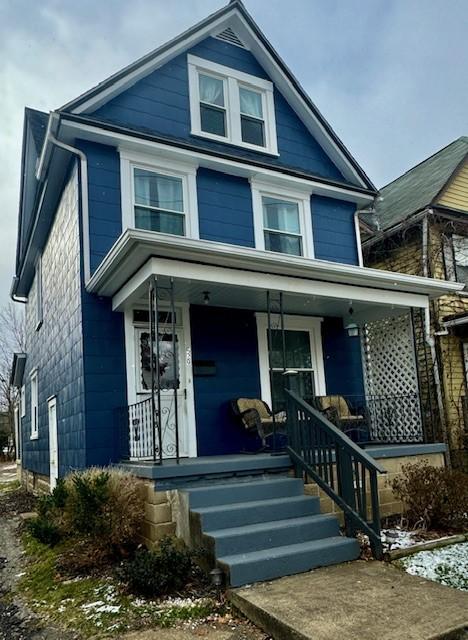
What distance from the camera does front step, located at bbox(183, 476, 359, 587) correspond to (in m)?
4.71

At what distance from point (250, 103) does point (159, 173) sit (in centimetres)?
272

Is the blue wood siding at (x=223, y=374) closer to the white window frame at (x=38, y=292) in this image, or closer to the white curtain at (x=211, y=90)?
the white curtain at (x=211, y=90)

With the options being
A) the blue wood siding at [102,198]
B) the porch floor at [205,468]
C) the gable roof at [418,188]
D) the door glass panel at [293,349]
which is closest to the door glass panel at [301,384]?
the door glass panel at [293,349]

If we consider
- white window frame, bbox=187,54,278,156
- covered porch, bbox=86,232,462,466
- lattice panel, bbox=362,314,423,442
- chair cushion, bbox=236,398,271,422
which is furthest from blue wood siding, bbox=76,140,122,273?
lattice panel, bbox=362,314,423,442

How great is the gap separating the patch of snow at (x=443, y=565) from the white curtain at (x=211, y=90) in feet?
25.9

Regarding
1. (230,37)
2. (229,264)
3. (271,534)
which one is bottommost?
(271,534)

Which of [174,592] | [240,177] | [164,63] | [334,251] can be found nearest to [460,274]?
[334,251]

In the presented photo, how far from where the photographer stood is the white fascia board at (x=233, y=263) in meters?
6.04

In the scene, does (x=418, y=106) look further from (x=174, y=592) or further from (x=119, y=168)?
(x=174, y=592)

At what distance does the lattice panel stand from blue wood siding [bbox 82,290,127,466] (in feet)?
14.2

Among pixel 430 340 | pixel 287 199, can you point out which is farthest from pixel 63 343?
pixel 430 340

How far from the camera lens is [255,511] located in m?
5.40

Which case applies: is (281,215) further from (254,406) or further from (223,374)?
(254,406)

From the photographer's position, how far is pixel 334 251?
1002 cm
